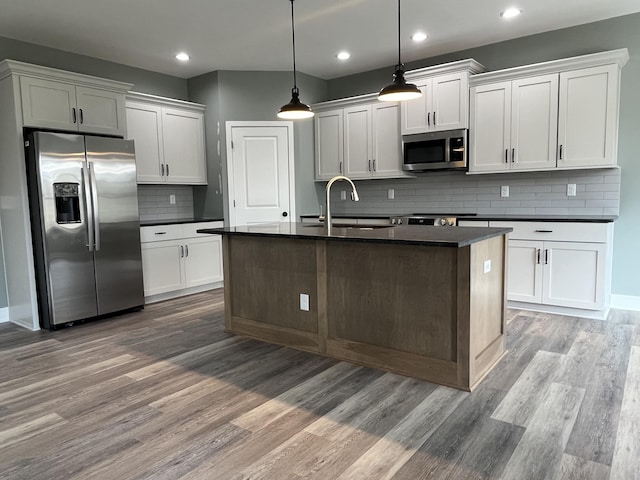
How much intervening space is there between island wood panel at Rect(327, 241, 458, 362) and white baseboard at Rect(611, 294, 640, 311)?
105 inches

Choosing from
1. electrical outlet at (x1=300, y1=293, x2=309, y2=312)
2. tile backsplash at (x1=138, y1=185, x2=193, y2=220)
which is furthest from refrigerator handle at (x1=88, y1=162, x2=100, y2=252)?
electrical outlet at (x1=300, y1=293, x2=309, y2=312)

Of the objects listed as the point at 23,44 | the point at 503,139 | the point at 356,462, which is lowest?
the point at 356,462

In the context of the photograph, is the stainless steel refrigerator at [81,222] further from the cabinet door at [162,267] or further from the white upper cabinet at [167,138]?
the white upper cabinet at [167,138]

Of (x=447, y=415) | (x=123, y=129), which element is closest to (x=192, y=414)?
(x=447, y=415)

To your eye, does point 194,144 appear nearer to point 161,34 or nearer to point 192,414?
point 161,34

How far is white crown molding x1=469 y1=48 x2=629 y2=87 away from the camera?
3850 millimetres

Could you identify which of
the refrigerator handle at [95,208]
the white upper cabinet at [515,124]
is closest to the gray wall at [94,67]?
the refrigerator handle at [95,208]

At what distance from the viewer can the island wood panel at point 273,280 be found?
10.5 feet

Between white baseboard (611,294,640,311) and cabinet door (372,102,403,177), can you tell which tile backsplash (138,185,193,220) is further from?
white baseboard (611,294,640,311)

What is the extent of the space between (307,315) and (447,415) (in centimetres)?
127

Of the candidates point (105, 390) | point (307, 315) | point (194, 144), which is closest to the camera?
point (105, 390)

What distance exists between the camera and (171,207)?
567 cm

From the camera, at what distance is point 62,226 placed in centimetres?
394

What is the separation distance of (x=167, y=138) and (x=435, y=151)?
315 centimetres
